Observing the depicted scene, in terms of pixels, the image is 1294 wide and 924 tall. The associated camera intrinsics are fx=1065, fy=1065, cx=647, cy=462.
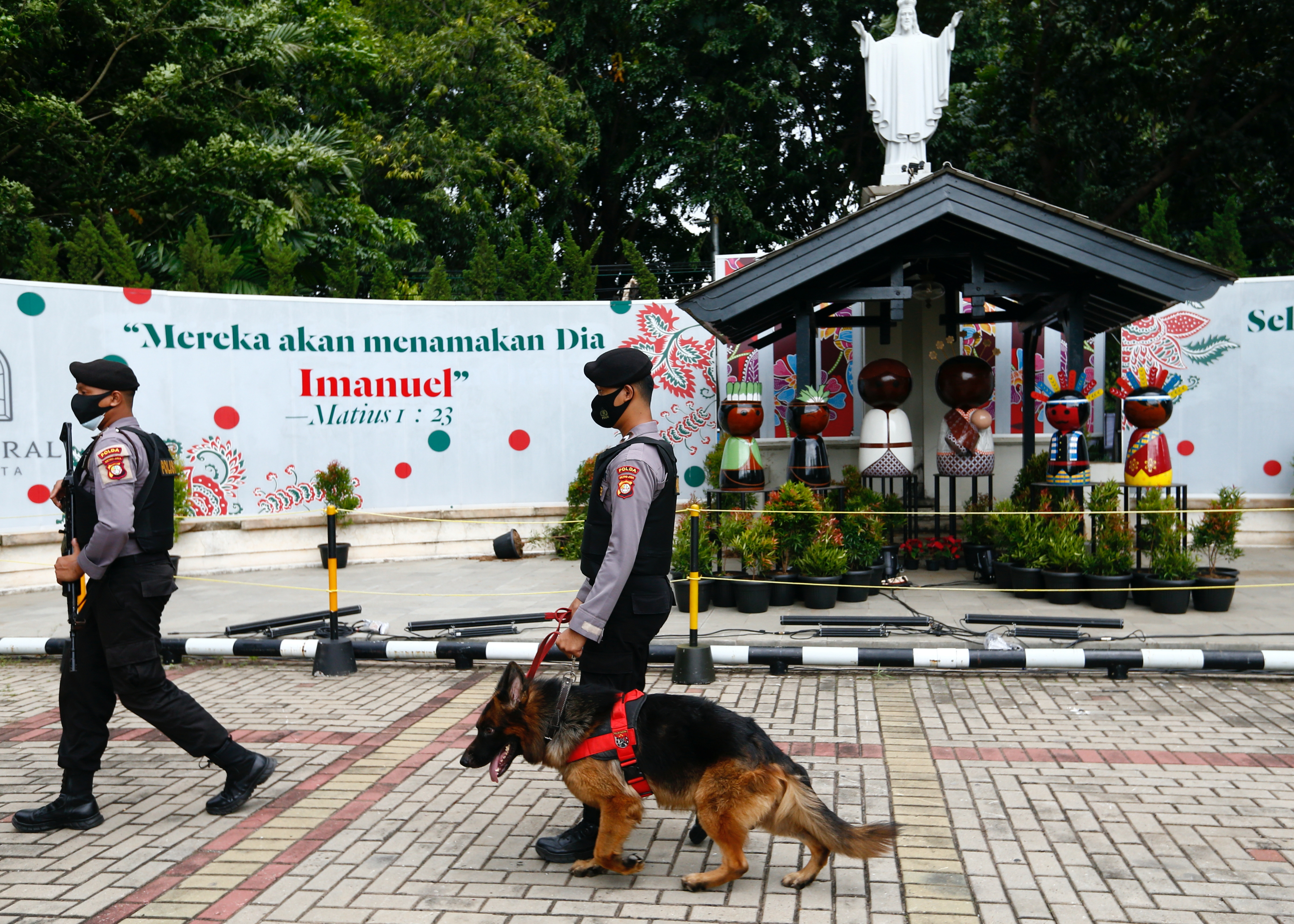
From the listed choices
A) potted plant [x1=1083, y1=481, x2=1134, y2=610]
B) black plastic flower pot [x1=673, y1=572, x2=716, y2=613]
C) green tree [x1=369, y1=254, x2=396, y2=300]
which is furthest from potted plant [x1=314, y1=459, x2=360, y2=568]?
potted plant [x1=1083, y1=481, x2=1134, y2=610]

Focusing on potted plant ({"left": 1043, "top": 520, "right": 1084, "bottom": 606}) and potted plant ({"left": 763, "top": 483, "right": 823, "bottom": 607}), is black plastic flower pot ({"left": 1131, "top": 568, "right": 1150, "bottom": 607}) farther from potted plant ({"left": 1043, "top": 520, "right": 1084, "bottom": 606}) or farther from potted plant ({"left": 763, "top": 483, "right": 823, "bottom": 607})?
potted plant ({"left": 763, "top": 483, "right": 823, "bottom": 607})

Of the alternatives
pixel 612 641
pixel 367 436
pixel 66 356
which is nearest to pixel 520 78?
pixel 367 436

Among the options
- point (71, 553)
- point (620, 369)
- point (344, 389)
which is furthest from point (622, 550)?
point (344, 389)

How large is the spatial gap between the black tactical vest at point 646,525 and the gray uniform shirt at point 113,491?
6.58 ft

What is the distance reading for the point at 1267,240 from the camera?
22.0 meters

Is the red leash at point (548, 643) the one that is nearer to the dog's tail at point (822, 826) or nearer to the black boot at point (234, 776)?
the dog's tail at point (822, 826)

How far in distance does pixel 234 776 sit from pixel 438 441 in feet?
28.7

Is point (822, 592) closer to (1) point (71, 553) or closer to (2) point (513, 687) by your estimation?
(2) point (513, 687)

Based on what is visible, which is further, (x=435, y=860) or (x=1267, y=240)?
(x=1267, y=240)

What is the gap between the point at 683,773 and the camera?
3.92 meters

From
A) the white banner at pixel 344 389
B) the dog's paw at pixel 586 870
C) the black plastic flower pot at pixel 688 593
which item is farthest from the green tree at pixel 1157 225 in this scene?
the dog's paw at pixel 586 870

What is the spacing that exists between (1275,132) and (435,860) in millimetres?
21975

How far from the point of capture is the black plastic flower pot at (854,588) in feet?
31.0

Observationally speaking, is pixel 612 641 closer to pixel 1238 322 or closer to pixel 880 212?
pixel 880 212
